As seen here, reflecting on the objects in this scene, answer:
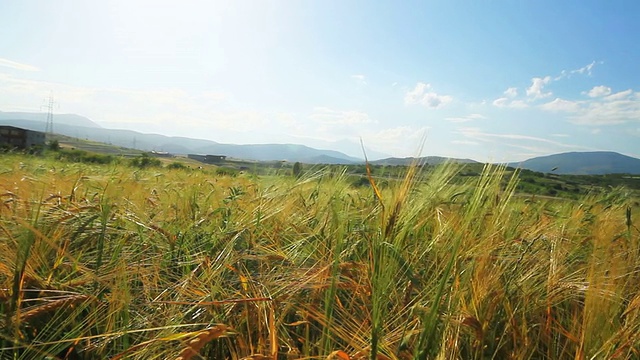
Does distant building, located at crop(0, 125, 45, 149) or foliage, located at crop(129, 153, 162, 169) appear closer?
foliage, located at crop(129, 153, 162, 169)

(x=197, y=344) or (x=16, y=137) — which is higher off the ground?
(x=16, y=137)

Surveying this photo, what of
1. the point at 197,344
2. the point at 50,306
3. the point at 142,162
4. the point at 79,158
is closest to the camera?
the point at 197,344

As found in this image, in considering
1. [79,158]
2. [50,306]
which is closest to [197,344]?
[50,306]

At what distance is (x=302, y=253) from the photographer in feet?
4.76

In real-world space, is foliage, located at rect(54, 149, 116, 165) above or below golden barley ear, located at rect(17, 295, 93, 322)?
below

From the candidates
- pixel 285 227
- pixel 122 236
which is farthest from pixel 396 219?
pixel 122 236

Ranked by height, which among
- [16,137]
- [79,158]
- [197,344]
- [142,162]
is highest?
[16,137]

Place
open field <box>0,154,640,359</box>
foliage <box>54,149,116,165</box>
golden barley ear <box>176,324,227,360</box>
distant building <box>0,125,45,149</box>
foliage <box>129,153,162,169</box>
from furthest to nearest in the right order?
distant building <box>0,125,45,149</box>, foliage <box>54,149,116,165</box>, foliage <box>129,153,162,169</box>, open field <box>0,154,640,359</box>, golden barley ear <box>176,324,227,360</box>

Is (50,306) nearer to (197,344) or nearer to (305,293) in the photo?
(197,344)

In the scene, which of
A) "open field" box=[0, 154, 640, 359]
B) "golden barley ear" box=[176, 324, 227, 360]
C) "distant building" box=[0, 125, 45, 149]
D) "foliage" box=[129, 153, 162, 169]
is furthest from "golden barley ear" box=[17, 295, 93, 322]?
"distant building" box=[0, 125, 45, 149]

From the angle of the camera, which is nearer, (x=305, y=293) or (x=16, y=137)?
(x=305, y=293)

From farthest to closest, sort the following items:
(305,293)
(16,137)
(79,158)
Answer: (16,137) → (79,158) → (305,293)

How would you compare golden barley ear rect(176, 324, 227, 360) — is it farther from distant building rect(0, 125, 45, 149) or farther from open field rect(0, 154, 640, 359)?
distant building rect(0, 125, 45, 149)

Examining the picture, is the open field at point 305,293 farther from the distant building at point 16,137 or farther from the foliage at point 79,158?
the distant building at point 16,137
